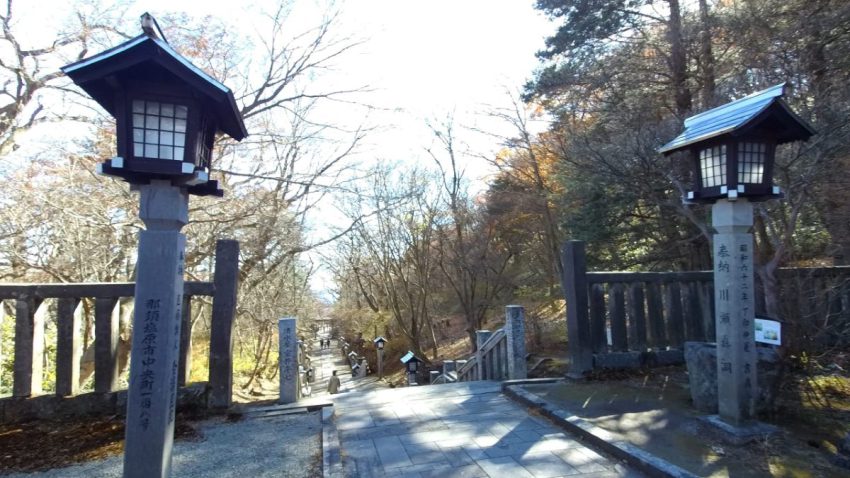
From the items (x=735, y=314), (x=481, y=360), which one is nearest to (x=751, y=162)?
(x=735, y=314)

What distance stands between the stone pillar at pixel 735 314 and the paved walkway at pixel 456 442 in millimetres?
1545

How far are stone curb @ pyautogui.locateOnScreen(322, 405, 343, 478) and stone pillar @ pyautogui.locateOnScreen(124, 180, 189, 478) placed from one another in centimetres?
133

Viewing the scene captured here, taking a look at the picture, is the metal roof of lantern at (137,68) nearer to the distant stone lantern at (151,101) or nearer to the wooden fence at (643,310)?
the distant stone lantern at (151,101)

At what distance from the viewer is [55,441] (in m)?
4.58

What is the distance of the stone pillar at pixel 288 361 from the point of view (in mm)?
6102

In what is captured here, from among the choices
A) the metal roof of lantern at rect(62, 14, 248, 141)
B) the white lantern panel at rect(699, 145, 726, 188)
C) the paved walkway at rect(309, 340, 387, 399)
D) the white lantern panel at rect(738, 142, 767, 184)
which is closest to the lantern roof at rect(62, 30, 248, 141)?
the metal roof of lantern at rect(62, 14, 248, 141)

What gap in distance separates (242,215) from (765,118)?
9483mm

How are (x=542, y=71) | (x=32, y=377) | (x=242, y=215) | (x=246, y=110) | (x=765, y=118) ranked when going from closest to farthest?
(x=765, y=118) < (x=32, y=377) < (x=242, y=215) < (x=246, y=110) < (x=542, y=71)

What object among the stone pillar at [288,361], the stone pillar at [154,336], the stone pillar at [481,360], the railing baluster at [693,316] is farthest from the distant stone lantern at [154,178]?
the railing baluster at [693,316]

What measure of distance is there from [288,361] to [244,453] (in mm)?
1796

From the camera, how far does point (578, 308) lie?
22.6 ft

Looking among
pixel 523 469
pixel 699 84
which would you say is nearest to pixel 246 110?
pixel 523 469

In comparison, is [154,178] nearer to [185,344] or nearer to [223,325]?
[223,325]

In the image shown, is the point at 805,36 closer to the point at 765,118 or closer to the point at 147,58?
the point at 765,118
